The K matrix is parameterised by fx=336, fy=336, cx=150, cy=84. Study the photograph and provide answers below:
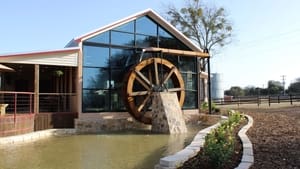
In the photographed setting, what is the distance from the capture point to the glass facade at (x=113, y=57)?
13.0 metres

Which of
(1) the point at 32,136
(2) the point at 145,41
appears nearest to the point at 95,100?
(1) the point at 32,136

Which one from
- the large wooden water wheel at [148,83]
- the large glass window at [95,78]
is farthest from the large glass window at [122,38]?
the large glass window at [95,78]

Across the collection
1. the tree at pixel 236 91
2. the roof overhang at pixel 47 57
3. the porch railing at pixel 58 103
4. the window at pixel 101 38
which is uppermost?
the window at pixel 101 38

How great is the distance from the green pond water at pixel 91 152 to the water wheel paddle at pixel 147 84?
2310mm

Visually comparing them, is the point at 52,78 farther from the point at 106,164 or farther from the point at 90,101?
the point at 106,164

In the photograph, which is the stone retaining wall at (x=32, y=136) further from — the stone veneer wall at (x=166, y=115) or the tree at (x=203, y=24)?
the tree at (x=203, y=24)

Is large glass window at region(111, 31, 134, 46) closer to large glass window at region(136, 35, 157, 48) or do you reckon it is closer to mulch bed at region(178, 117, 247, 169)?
large glass window at region(136, 35, 157, 48)

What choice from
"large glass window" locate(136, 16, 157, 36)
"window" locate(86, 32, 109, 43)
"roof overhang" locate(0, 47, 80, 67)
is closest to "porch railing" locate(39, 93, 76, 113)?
"roof overhang" locate(0, 47, 80, 67)

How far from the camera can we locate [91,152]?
8.03 m

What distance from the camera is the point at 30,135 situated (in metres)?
10.4

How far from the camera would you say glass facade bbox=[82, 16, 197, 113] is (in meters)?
13.0

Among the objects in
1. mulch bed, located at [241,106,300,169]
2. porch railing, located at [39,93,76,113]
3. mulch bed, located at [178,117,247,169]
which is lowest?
mulch bed, located at [178,117,247,169]

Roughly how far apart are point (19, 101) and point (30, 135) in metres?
3.76

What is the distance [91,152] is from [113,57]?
6.23 meters
